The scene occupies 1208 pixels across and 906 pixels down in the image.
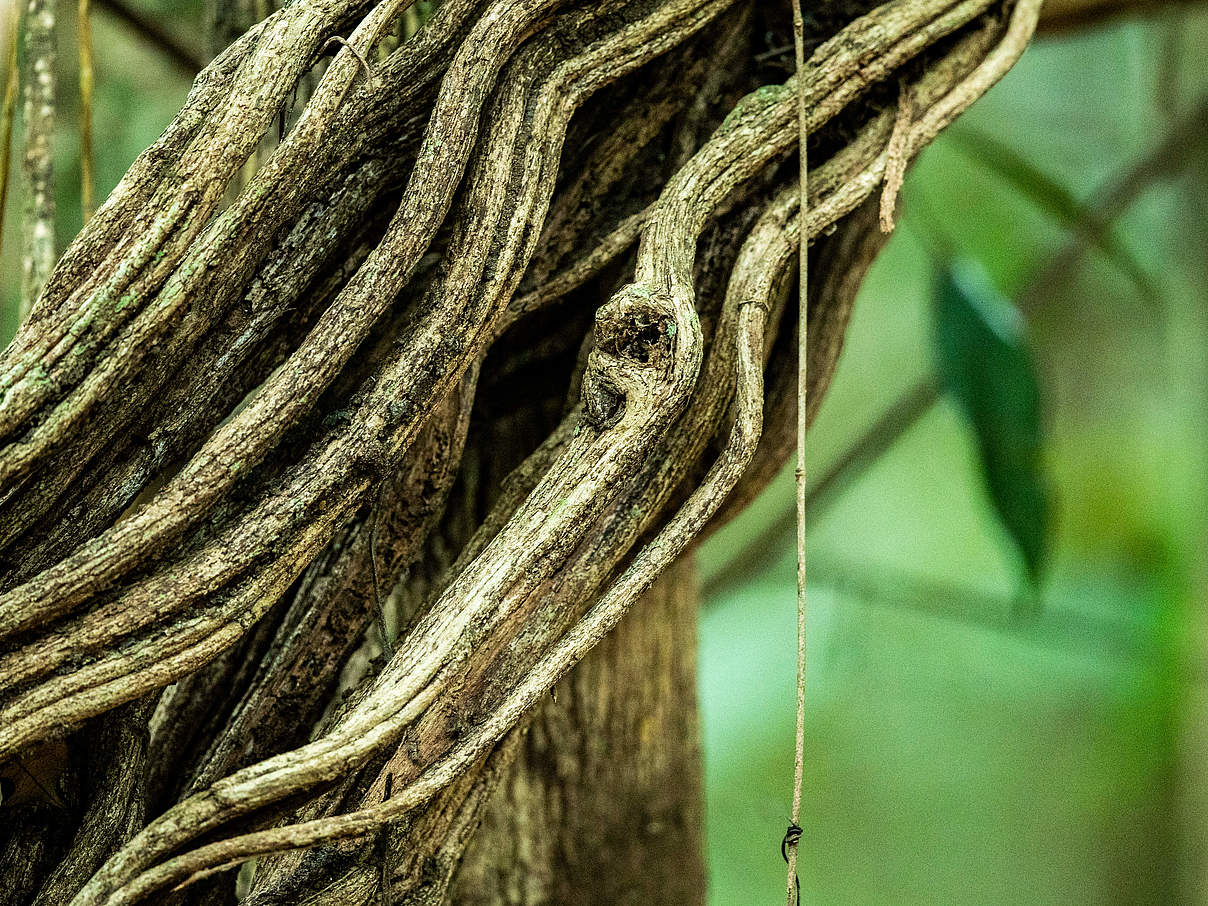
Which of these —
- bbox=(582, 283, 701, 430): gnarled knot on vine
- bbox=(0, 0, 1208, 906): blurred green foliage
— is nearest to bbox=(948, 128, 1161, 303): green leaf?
bbox=(0, 0, 1208, 906): blurred green foliage

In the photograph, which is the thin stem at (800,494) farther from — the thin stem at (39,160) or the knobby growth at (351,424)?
the thin stem at (39,160)

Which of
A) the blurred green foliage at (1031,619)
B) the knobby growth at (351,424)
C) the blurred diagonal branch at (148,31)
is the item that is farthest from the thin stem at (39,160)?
the blurred green foliage at (1031,619)

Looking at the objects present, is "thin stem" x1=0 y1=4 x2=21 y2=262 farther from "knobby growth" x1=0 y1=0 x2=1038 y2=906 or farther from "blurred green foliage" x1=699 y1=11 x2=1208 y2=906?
"blurred green foliage" x1=699 y1=11 x2=1208 y2=906

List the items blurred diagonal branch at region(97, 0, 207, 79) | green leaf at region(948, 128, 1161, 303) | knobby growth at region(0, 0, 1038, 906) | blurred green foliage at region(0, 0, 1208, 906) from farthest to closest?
blurred green foliage at region(0, 0, 1208, 906), green leaf at region(948, 128, 1161, 303), blurred diagonal branch at region(97, 0, 207, 79), knobby growth at region(0, 0, 1038, 906)

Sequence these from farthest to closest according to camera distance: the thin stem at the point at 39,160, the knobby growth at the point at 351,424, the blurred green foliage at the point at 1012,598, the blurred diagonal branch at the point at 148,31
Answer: the blurred green foliage at the point at 1012,598, the blurred diagonal branch at the point at 148,31, the thin stem at the point at 39,160, the knobby growth at the point at 351,424

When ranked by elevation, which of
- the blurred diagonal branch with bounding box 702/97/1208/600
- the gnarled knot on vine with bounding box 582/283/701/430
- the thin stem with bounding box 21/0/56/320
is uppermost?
the blurred diagonal branch with bounding box 702/97/1208/600
